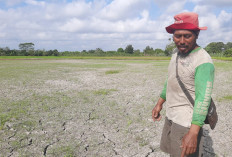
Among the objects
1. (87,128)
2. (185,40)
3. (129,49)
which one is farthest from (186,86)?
(129,49)

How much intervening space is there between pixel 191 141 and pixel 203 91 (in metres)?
0.47

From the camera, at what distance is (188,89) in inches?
78.2

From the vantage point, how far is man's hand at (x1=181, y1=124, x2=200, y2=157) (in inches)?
68.2

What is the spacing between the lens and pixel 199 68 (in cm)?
177

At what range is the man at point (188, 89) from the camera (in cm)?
172

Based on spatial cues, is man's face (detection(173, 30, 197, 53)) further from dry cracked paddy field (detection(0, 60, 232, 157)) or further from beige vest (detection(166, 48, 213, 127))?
dry cracked paddy field (detection(0, 60, 232, 157))

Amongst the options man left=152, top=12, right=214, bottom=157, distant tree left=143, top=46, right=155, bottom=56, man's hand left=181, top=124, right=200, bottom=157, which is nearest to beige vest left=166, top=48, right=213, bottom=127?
man left=152, top=12, right=214, bottom=157

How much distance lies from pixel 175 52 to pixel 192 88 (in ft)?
1.64

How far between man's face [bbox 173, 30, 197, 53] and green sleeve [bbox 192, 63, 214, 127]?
27cm

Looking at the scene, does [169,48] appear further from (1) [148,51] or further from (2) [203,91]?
(2) [203,91]

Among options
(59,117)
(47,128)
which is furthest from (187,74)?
(59,117)

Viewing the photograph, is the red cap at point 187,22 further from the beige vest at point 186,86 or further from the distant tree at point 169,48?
the distant tree at point 169,48

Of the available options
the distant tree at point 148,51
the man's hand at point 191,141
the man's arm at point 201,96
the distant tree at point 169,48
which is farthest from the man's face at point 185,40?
the distant tree at point 148,51

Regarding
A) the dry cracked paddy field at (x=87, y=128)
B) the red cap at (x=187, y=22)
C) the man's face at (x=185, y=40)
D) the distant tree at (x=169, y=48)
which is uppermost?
the distant tree at (x=169, y=48)
